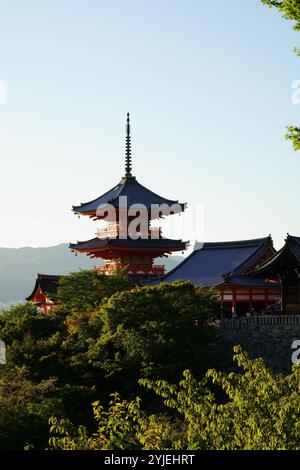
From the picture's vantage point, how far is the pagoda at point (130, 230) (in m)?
61.5

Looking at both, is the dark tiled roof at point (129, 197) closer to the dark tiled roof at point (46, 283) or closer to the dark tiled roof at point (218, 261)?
the dark tiled roof at point (46, 283)

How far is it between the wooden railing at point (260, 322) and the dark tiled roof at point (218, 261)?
8.04 meters

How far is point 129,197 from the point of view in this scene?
66.1m

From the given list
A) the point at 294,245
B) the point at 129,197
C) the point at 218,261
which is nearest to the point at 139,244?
the point at 129,197

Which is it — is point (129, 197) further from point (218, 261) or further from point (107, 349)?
point (107, 349)

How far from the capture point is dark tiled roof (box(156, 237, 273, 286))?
5269 cm

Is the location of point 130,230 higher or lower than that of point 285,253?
higher

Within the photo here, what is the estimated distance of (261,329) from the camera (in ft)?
135

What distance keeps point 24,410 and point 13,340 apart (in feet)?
26.8

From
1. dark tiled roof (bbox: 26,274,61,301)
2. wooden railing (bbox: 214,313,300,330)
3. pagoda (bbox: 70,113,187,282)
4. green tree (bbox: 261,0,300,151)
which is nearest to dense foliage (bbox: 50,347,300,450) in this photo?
green tree (bbox: 261,0,300,151)

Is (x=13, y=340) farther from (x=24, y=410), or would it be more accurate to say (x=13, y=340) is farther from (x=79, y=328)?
(x=24, y=410)

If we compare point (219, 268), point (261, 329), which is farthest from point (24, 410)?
point (219, 268)

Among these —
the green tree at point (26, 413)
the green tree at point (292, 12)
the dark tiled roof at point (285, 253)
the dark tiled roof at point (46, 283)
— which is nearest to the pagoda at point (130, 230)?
the dark tiled roof at point (46, 283)

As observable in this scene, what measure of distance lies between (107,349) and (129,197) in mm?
28542
